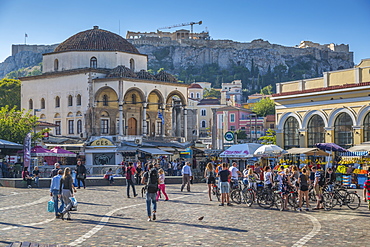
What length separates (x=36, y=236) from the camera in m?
13.6

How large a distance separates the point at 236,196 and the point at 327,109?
19298 mm

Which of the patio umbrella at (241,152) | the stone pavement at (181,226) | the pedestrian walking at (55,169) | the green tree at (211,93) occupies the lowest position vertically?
the stone pavement at (181,226)

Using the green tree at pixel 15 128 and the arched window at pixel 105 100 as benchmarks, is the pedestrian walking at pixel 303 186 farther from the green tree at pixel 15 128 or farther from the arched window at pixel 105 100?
the arched window at pixel 105 100

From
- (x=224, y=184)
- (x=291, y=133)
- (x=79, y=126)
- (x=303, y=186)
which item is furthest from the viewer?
(x=79, y=126)

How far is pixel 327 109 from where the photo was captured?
38688 millimetres

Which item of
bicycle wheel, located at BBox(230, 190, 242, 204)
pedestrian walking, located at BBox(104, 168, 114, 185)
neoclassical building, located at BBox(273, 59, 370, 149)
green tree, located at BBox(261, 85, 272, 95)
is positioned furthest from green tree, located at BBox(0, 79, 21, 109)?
green tree, located at BBox(261, 85, 272, 95)

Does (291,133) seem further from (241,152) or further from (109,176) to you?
(109,176)

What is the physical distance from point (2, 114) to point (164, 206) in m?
30.8

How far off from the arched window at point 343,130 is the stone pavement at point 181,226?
17571mm

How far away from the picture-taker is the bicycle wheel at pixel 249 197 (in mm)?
19984

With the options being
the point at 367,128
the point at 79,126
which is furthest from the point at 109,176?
the point at 79,126

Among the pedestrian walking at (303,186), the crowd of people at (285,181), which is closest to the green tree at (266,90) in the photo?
the crowd of people at (285,181)

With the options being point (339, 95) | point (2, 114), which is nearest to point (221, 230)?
point (339, 95)

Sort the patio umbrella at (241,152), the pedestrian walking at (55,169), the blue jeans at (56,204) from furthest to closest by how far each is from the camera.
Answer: the patio umbrella at (241,152) < the pedestrian walking at (55,169) < the blue jeans at (56,204)
